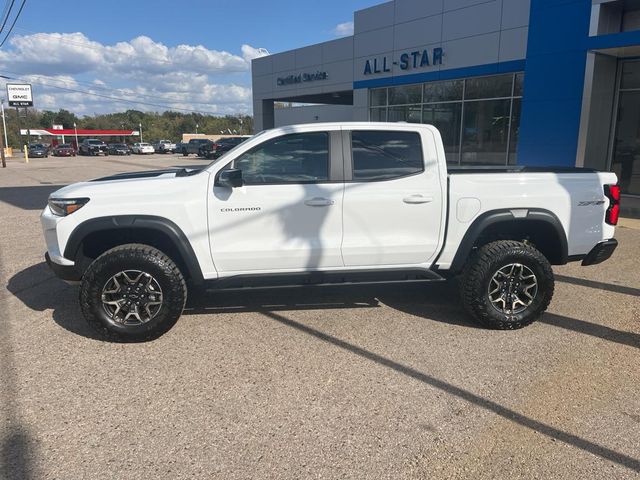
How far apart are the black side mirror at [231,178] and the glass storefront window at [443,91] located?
50.3 feet

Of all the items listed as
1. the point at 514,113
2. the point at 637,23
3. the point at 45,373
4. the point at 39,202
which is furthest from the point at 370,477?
the point at 514,113

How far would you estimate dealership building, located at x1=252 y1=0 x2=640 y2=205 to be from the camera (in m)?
11.6

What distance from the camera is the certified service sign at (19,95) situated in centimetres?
4978

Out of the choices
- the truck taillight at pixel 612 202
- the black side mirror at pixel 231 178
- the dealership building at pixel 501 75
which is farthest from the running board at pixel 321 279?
the dealership building at pixel 501 75

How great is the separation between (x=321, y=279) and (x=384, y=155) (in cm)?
131

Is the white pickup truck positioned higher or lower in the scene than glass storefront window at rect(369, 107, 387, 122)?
lower

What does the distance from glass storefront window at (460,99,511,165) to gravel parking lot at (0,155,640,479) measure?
39.1 feet

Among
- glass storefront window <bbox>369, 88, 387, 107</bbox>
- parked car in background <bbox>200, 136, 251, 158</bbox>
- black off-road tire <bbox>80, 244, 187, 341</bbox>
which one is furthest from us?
parked car in background <bbox>200, 136, 251, 158</bbox>

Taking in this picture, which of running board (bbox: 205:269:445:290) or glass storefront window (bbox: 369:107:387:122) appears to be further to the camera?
glass storefront window (bbox: 369:107:387:122)

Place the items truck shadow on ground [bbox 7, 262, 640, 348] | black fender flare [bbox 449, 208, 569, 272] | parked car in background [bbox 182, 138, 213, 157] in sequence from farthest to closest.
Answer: parked car in background [bbox 182, 138, 213, 157]
truck shadow on ground [bbox 7, 262, 640, 348]
black fender flare [bbox 449, 208, 569, 272]

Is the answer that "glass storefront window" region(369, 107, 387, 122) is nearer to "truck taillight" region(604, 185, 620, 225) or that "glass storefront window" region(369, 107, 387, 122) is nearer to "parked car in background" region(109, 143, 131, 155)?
"truck taillight" region(604, 185, 620, 225)

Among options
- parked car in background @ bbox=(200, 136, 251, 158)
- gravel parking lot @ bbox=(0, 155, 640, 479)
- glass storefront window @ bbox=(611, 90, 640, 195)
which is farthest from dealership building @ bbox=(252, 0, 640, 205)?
parked car in background @ bbox=(200, 136, 251, 158)

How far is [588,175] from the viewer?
475 cm

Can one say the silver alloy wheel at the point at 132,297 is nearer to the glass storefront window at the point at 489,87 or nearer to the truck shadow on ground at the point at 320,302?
the truck shadow on ground at the point at 320,302
